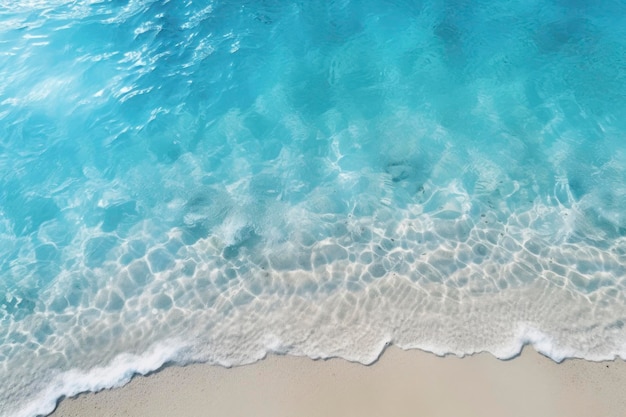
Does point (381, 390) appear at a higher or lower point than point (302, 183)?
lower

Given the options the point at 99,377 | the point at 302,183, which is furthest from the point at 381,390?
the point at 99,377

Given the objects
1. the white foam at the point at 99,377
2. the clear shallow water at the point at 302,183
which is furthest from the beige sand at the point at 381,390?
the clear shallow water at the point at 302,183

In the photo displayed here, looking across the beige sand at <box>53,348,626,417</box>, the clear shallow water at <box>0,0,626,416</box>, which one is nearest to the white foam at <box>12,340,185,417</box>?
the clear shallow water at <box>0,0,626,416</box>

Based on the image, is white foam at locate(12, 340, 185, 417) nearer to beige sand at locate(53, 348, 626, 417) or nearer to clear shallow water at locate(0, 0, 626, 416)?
clear shallow water at locate(0, 0, 626, 416)

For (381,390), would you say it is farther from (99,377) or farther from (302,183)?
(99,377)

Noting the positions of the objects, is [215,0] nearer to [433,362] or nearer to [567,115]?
[567,115]

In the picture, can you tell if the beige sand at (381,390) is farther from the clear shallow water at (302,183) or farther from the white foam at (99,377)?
the clear shallow water at (302,183)

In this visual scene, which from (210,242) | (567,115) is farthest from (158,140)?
(567,115)
